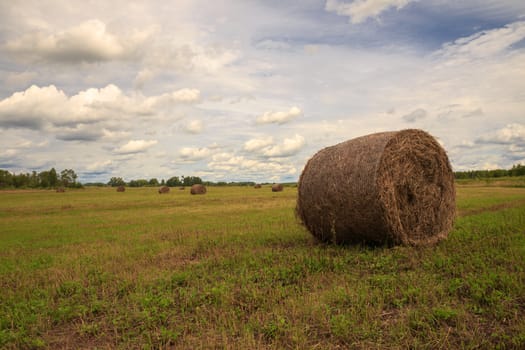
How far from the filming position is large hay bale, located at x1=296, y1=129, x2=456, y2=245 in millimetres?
8695

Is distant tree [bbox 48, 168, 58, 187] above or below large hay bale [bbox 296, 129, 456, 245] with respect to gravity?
above

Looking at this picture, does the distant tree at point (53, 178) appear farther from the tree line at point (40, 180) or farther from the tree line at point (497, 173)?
the tree line at point (497, 173)

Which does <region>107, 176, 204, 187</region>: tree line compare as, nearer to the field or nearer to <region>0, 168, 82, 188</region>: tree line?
<region>0, 168, 82, 188</region>: tree line

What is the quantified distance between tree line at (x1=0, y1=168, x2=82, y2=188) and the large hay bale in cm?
10702

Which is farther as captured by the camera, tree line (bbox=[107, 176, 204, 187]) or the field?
tree line (bbox=[107, 176, 204, 187])

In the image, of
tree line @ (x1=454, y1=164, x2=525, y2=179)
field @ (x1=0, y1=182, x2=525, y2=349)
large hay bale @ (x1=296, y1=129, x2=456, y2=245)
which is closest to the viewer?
field @ (x1=0, y1=182, x2=525, y2=349)

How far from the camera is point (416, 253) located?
8156mm

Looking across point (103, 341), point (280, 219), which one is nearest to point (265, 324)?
point (103, 341)

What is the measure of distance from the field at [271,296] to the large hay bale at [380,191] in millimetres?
549

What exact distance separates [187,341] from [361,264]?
422 centimetres

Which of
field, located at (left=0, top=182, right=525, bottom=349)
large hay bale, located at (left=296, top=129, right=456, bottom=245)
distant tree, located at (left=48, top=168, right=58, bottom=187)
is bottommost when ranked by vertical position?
field, located at (left=0, top=182, right=525, bottom=349)

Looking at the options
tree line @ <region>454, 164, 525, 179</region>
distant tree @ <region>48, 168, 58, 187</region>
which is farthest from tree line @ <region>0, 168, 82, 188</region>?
tree line @ <region>454, 164, 525, 179</region>

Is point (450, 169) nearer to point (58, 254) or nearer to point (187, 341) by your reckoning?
point (187, 341)

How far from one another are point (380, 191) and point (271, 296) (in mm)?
4121
